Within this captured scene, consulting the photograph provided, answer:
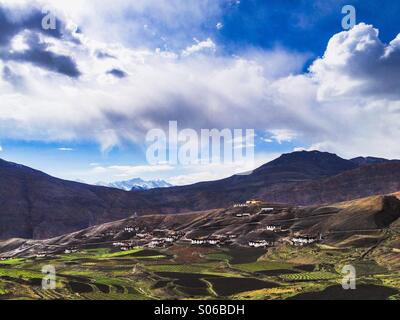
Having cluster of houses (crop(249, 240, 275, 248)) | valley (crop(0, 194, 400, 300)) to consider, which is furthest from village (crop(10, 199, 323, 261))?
valley (crop(0, 194, 400, 300))

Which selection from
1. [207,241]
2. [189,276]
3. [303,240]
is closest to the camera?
[189,276]

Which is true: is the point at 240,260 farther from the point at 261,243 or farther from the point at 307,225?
the point at 307,225

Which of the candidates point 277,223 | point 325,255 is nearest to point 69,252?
point 277,223

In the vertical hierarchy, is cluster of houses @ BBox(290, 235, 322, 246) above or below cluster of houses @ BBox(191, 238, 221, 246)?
above

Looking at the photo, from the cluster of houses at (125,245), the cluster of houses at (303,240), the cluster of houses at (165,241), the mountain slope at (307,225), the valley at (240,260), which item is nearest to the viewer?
the valley at (240,260)

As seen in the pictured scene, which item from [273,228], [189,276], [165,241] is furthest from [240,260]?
[165,241]

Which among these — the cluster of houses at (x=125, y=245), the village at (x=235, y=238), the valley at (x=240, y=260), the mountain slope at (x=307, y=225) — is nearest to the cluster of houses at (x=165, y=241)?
the village at (x=235, y=238)

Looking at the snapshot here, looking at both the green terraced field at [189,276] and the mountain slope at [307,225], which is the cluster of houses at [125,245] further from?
the green terraced field at [189,276]

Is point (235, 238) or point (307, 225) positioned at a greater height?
point (307, 225)

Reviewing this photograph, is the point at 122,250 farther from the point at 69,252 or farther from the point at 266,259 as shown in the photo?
the point at 266,259

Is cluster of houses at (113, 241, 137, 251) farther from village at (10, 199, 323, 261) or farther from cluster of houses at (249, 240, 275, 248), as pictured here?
cluster of houses at (249, 240, 275, 248)

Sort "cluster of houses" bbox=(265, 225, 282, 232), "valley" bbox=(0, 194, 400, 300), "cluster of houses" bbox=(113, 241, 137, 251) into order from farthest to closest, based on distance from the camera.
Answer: "cluster of houses" bbox=(113, 241, 137, 251)
"cluster of houses" bbox=(265, 225, 282, 232)
"valley" bbox=(0, 194, 400, 300)
